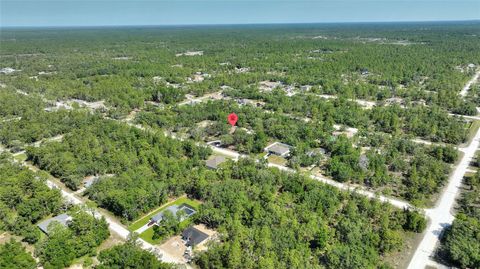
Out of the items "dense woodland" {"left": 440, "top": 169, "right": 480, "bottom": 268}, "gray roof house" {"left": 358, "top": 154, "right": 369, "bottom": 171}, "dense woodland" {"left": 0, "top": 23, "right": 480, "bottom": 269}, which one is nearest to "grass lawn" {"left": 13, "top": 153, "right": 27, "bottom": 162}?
"dense woodland" {"left": 0, "top": 23, "right": 480, "bottom": 269}

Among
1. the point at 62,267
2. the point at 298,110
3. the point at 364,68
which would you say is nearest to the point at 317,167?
the point at 298,110

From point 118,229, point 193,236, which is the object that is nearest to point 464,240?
point 193,236

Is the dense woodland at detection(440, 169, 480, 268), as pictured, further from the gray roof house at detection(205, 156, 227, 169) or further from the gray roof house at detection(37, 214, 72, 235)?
the gray roof house at detection(37, 214, 72, 235)

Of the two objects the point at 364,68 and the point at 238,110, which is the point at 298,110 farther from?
the point at 364,68

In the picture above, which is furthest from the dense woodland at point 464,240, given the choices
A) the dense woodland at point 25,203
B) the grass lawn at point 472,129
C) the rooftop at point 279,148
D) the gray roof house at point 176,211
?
the dense woodland at point 25,203

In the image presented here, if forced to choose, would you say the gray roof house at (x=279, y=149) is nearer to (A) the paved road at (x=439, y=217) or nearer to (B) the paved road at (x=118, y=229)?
(A) the paved road at (x=439, y=217)

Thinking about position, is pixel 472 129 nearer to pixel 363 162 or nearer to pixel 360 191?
pixel 363 162
